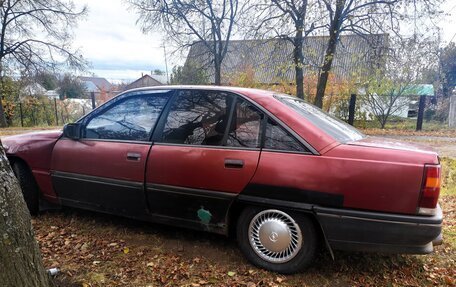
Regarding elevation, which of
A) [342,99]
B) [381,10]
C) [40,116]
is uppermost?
[381,10]

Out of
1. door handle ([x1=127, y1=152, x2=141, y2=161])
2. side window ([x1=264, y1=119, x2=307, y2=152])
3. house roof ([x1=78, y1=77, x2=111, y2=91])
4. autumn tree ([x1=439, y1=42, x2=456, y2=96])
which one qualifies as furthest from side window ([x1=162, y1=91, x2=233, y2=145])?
house roof ([x1=78, y1=77, x2=111, y2=91])

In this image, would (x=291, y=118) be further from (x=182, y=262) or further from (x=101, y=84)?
(x=101, y=84)

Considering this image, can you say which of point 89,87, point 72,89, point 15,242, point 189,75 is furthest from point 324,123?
point 89,87

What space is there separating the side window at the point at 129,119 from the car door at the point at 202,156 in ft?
0.52

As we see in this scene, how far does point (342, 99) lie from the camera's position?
15852 millimetres

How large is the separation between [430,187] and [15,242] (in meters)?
2.68

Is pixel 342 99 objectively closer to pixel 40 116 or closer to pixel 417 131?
pixel 417 131

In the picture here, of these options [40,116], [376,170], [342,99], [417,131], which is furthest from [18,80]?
[376,170]

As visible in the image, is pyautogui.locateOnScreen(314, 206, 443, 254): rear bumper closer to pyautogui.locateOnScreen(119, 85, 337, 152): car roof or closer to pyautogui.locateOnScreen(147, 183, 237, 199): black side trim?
pyautogui.locateOnScreen(119, 85, 337, 152): car roof

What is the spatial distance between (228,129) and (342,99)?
553 inches

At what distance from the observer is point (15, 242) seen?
1913mm

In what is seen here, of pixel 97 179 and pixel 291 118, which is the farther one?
pixel 97 179

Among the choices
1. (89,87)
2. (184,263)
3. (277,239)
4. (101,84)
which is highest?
(101,84)

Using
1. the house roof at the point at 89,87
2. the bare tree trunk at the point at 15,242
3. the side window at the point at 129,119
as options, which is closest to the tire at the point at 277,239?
the side window at the point at 129,119
